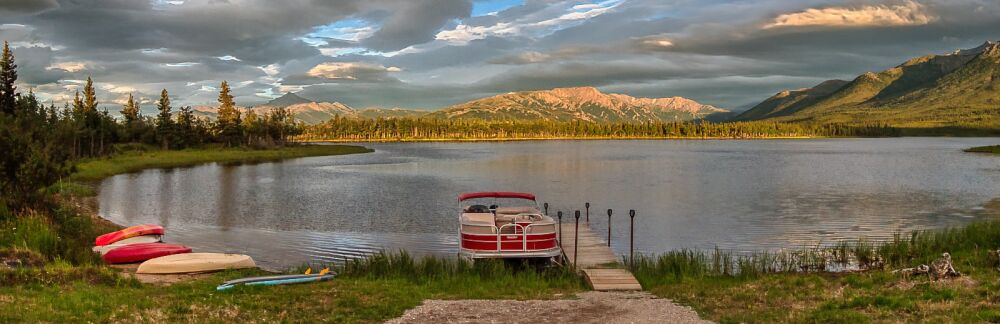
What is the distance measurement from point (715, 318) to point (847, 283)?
561cm

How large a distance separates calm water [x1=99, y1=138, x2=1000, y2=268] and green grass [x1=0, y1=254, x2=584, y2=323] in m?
7.15

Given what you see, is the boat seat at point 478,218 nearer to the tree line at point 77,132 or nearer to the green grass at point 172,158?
the tree line at point 77,132

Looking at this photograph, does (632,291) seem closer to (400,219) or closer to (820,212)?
(400,219)

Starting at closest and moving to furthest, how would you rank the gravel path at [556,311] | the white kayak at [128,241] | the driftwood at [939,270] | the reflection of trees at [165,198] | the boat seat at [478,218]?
the gravel path at [556,311], the driftwood at [939,270], the boat seat at [478,218], the white kayak at [128,241], the reflection of trees at [165,198]

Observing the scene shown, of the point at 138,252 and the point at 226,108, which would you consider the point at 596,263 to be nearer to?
the point at 138,252

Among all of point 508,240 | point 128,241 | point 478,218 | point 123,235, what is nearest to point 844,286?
point 508,240

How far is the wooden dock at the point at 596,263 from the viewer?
65.5 feet

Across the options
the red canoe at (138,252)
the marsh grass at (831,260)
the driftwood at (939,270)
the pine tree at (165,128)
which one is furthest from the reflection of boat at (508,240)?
the pine tree at (165,128)

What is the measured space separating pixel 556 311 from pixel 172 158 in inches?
4181

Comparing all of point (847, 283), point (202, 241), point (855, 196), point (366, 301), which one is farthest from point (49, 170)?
point (855, 196)

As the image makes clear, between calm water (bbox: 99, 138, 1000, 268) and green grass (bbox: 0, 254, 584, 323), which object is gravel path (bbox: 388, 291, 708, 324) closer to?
green grass (bbox: 0, 254, 584, 323)

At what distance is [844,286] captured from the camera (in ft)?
58.8

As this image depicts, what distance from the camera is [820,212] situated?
4453cm

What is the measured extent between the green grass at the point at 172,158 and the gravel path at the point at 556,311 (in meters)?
59.8
